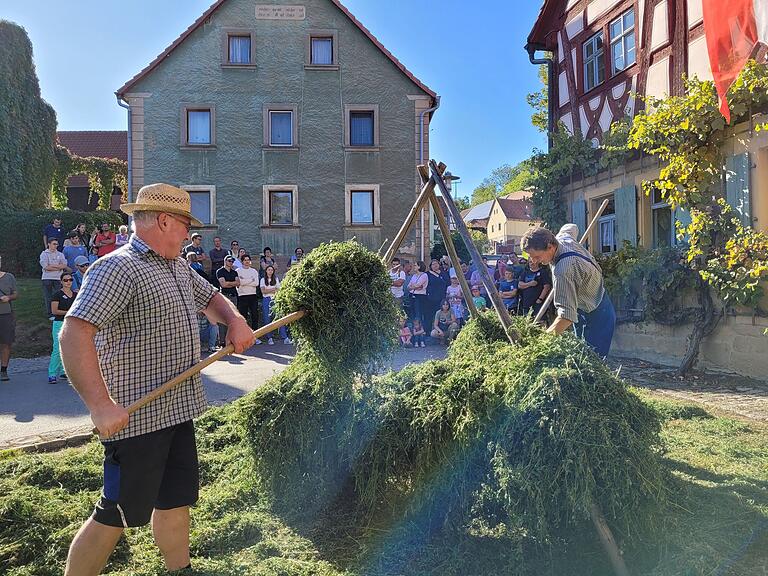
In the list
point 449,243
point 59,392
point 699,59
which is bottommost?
point 59,392

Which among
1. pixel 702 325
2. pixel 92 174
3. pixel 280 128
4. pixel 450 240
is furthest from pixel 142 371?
pixel 92 174

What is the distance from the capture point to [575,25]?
1299 cm

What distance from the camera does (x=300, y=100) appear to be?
20438 millimetres

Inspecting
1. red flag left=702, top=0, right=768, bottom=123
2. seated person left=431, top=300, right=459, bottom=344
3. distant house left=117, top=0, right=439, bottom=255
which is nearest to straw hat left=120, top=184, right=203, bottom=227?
red flag left=702, top=0, right=768, bottom=123

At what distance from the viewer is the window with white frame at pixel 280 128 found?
20.5 m

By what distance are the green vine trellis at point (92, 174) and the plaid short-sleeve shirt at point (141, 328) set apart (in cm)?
2928

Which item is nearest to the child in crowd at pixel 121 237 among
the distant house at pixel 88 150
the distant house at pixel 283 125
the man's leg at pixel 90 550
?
the distant house at pixel 283 125

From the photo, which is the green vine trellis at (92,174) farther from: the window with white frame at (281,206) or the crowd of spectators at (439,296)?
the crowd of spectators at (439,296)

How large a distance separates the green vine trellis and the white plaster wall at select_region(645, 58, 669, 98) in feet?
85.2

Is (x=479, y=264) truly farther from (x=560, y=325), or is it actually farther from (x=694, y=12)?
(x=694, y=12)

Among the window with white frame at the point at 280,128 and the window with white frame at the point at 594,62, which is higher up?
the window with white frame at the point at 280,128

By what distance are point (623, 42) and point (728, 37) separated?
4629 mm

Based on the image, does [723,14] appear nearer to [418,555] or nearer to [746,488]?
[746,488]

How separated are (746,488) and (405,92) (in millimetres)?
18817
